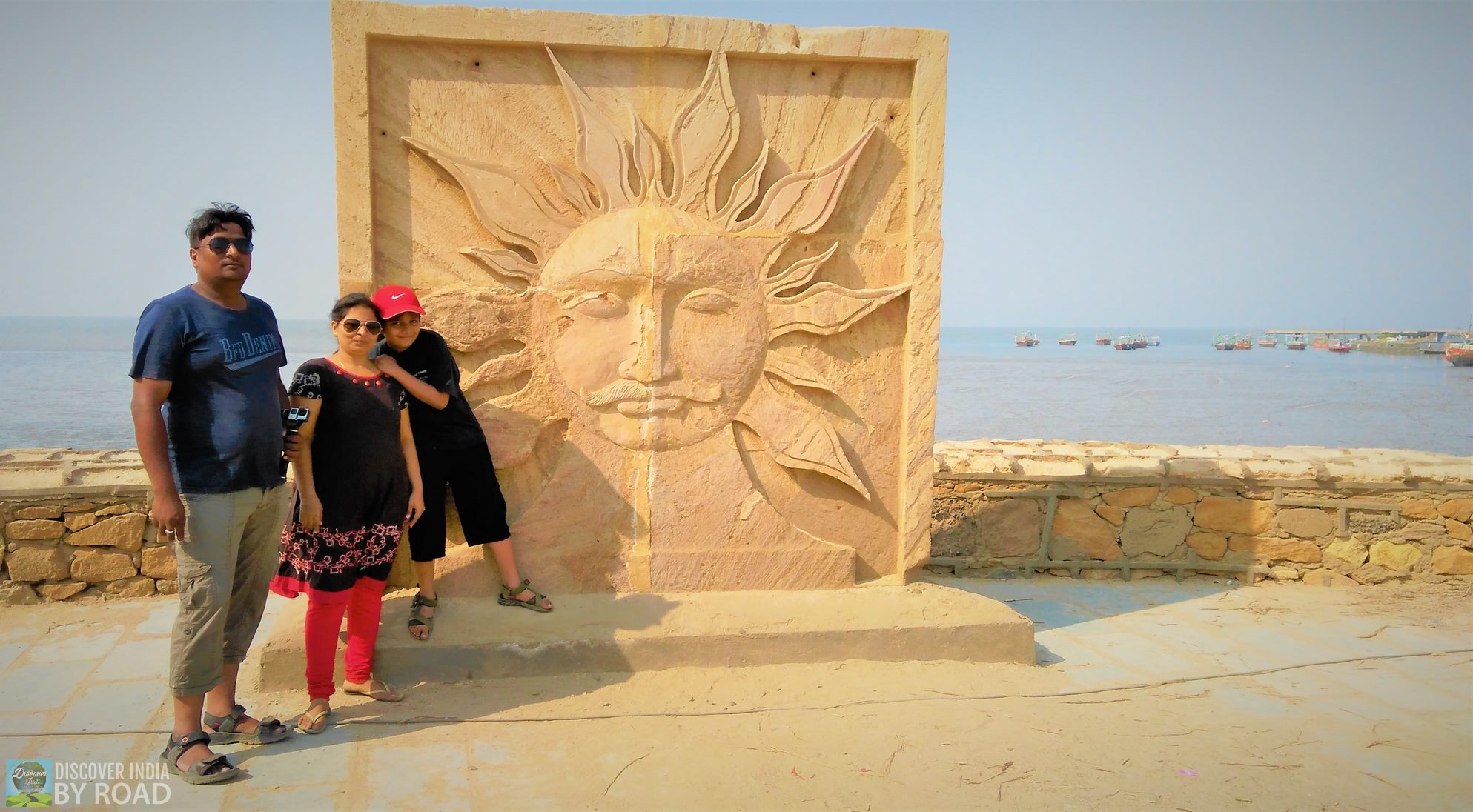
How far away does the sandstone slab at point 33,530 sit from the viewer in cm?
435

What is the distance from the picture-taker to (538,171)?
372cm

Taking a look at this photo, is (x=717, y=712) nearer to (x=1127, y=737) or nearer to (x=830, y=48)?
(x=1127, y=737)

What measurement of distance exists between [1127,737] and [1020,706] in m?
0.40

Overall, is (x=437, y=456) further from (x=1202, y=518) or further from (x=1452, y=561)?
(x=1452, y=561)

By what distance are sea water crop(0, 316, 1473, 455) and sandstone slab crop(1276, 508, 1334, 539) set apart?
4375mm

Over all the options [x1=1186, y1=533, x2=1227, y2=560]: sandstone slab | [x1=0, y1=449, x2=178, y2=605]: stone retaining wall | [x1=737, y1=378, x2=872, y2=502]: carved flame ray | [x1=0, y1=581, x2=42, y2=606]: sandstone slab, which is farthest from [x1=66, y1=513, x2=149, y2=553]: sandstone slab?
[x1=1186, y1=533, x2=1227, y2=560]: sandstone slab

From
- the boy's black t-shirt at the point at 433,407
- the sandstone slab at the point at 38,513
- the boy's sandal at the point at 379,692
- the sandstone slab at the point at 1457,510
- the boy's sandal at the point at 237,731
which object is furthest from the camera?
the sandstone slab at the point at 1457,510

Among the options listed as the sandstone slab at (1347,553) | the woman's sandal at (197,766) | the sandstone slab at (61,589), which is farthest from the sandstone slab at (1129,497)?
the sandstone slab at (61,589)

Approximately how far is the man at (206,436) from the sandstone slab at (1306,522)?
5.65 metres

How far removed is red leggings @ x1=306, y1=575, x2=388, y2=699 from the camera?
297 centimetres

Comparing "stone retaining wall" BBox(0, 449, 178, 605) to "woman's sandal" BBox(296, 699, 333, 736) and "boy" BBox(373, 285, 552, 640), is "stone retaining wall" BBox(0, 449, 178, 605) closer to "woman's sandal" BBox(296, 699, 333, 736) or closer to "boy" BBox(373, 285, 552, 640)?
"boy" BBox(373, 285, 552, 640)

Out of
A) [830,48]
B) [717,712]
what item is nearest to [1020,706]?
[717,712]

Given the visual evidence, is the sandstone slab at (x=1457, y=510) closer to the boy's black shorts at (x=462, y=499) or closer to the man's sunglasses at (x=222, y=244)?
the boy's black shorts at (x=462, y=499)

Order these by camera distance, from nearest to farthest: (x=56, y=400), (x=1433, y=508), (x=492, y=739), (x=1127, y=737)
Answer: (x=492, y=739) → (x=1127, y=737) → (x=1433, y=508) → (x=56, y=400)
